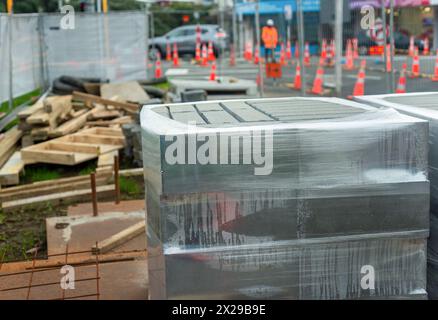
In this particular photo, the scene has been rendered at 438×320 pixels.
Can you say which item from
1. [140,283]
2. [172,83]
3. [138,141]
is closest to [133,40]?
[172,83]

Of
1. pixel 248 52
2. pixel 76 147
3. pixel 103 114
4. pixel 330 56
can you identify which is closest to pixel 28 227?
pixel 76 147

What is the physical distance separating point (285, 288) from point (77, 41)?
13.2 meters

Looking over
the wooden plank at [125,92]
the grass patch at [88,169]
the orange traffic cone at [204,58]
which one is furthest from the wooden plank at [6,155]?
the orange traffic cone at [204,58]

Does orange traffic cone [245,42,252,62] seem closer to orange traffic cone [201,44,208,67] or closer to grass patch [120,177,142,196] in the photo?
orange traffic cone [201,44,208,67]

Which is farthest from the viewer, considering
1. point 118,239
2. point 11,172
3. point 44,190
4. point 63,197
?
point 11,172

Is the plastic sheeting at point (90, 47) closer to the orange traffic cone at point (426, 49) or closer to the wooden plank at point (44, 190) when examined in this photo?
the orange traffic cone at point (426, 49)

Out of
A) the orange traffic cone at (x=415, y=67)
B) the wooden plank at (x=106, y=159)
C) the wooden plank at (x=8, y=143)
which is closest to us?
the wooden plank at (x=106, y=159)

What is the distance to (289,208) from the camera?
321 centimetres

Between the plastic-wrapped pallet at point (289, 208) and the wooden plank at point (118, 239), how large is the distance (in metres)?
1.93

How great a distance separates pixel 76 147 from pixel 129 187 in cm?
140

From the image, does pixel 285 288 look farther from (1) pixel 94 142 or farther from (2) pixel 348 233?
(1) pixel 94 142

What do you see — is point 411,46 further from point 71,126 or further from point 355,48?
point 71,126

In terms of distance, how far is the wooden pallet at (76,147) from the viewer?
824cm

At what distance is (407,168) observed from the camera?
10.8 ft
